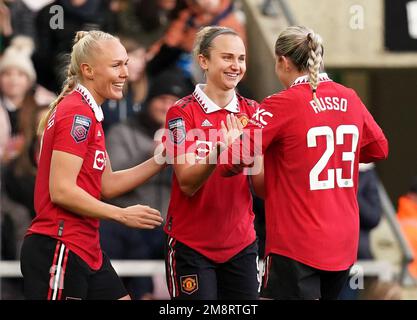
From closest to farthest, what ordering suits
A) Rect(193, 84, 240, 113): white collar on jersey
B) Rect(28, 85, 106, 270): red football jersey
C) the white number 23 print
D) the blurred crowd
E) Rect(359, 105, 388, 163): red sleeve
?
the white number 23 print → Rect(28, 85, 106, 270): red football jersey → Rect(359, 105, 388, 163): red sleeve → Rect(193, 84, 240, 113): white collar on jersey → the blurred crowd

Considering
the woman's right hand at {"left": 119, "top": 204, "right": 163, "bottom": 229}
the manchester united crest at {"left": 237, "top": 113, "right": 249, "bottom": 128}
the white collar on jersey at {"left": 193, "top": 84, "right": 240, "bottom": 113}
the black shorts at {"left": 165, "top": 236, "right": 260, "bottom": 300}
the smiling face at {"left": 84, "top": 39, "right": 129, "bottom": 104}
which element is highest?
the smiling face at {"left": 84, "top": 39, "right": 129, "bottom": 104}

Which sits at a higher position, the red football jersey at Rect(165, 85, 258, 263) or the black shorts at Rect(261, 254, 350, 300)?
the red football jersey at Rect(165, 85, 258, 263)

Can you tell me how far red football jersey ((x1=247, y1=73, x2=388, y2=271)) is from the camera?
630cm

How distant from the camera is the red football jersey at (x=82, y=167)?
643 cm

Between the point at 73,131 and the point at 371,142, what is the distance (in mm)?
1561

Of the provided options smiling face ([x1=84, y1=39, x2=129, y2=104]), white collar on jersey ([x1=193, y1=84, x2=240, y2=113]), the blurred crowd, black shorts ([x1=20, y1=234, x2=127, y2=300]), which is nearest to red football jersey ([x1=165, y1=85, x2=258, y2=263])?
white collar on jersey ([x1=193, y1=84, x2=240, y2=113])

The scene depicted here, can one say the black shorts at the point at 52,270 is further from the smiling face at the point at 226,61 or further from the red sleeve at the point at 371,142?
the red sleeve at the point at 371,142

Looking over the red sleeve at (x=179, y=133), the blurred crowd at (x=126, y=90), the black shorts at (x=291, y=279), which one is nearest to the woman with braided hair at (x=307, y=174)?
the black shorts at (x=291, y=279)

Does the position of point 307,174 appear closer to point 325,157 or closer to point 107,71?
point 325,157

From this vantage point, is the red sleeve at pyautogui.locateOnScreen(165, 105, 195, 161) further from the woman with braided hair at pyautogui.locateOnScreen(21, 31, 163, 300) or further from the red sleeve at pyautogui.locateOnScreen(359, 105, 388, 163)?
the red sleeve at pyautogui.locateOnScreen(359, 105, 388, 163)

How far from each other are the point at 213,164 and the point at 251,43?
5.40m

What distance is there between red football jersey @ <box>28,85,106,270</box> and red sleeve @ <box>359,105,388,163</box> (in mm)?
1383

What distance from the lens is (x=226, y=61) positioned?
22.3ft
